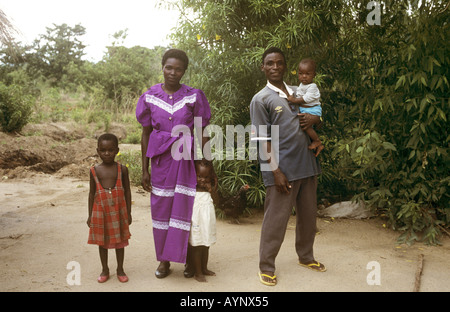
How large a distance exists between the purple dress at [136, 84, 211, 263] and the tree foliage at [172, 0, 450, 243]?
5.01 ft

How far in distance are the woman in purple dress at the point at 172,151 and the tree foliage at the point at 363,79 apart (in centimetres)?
150

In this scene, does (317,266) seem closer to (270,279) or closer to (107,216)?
(270,279)

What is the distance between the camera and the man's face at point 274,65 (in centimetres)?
288

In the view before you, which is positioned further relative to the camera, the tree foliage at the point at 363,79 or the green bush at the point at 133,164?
the green bush at the point at 133,164

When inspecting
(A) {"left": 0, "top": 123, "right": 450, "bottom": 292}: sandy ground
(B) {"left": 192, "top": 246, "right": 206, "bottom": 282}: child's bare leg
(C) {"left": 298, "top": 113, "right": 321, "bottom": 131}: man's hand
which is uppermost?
(C) {"left": 298, "top": 113, "right": 321, "bottom": 131}: man's hand

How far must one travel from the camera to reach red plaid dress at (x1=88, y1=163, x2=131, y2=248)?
113 inches

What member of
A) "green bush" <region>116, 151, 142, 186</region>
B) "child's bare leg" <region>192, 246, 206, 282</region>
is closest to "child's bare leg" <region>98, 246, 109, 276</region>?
"child's bare leg" <region>192, 246, 206, 282</region>

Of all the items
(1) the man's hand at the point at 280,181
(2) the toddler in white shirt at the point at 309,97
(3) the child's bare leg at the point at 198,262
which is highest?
(2) the toddler in white shirt at the point at 309,97

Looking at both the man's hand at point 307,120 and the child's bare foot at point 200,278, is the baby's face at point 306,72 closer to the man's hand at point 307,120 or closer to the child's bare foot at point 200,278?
the man's hand at point 307,120

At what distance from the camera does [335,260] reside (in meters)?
3.46

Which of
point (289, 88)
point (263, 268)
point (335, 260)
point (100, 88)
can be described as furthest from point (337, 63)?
point (100, 88)


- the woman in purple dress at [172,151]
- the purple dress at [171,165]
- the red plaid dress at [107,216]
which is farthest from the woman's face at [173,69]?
the red plaid dress at [107,216]

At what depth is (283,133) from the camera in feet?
9.64

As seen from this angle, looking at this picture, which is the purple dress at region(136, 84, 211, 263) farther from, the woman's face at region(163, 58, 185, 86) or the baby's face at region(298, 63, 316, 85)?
the baby's face at region(298, 63, 316, 85)
